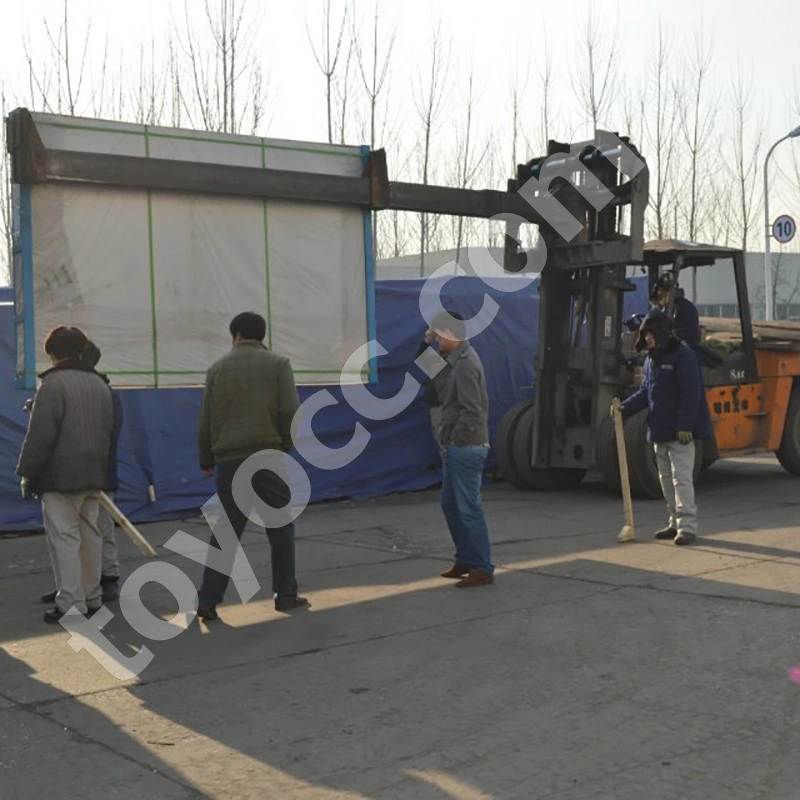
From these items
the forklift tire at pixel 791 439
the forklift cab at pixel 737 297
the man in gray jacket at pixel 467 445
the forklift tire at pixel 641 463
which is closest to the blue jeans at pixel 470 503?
the man in gray jacket at pixel 467 445

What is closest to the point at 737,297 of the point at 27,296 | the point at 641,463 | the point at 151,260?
the point at 641,463

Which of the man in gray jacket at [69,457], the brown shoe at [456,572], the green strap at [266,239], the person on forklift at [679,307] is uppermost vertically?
the green strap at [266,239]

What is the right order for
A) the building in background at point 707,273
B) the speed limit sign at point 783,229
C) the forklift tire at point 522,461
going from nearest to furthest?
the forklift tire at point 522,461 < the building in background at point 707,273 < the speed limit sign at point 783,229

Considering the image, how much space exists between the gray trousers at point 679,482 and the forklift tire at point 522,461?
351 centimetres

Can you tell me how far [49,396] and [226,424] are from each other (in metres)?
1.08

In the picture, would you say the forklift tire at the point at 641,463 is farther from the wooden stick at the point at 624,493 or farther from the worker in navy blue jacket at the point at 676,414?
the worker in navy blue jacket at the point at 676,414

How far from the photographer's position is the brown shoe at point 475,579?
314 inches

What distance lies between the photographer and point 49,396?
23.4ft

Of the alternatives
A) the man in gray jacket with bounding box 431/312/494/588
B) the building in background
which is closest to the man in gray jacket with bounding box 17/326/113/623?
the man in gray jacket with bounding box 431/312/494/588

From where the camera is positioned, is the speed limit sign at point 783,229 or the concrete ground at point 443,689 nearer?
the concrete ground at point 443,689

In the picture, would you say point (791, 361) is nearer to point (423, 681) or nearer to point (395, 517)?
point (395, 517)

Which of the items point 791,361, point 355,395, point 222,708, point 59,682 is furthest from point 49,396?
point 791,361

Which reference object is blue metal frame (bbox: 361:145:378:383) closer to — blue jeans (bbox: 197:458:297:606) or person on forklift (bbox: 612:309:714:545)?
person on forklift (bbox: 612:309:714:545)

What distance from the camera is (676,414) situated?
9594mm
